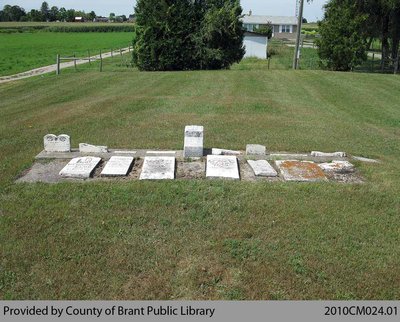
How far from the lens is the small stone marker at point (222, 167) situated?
6.34 metres

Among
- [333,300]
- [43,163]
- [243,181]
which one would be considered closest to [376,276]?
[333,300]

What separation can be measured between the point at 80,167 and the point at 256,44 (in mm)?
35441

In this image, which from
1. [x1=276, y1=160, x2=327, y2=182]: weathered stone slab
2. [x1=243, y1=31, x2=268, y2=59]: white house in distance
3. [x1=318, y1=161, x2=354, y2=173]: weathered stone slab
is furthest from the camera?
[x1=243, y1=31, x2=268, y2=59]: white house in distance

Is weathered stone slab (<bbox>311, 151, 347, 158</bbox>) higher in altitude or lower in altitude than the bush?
lower

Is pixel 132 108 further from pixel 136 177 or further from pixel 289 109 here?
pixel 136 177

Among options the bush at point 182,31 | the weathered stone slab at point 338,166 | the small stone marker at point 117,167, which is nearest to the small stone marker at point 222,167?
the small stone marker at point 117,167

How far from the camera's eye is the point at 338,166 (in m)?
6.91

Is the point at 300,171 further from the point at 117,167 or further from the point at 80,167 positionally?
the point at 80,167

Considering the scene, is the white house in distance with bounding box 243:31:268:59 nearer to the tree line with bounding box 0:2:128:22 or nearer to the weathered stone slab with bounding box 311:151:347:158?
the weathered stone slab with bounding box 311:151:347:158

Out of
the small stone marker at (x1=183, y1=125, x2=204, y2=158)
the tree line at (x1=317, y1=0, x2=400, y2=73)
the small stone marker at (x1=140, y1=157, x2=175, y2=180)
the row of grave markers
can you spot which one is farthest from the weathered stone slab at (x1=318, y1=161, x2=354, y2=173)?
the tree line at (x1=317, y1=0, x2=400, y2=73)

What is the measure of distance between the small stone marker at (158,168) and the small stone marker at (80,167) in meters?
0.80

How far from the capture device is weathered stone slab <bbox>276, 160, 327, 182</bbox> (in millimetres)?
6406

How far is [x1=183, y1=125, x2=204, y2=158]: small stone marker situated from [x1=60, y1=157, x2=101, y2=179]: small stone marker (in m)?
1.49

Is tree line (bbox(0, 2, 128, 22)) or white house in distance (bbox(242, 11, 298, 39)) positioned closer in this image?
white house in distance (bbox(242, 11, 298, 39))
